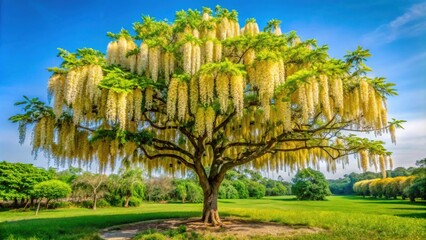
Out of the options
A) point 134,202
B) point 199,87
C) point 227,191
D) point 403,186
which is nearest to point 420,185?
point 403,186

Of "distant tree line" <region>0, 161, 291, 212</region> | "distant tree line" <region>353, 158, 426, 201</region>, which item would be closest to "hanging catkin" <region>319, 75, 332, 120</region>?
"distant tree line" <region>0, 161, 291, 212</region>

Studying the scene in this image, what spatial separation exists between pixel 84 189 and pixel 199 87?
36.8m

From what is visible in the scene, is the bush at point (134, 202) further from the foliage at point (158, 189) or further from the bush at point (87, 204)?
the foliage at point (158, 189)

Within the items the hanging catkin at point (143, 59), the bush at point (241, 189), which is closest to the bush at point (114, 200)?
the bush at point (241, 189)

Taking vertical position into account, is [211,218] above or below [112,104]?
below

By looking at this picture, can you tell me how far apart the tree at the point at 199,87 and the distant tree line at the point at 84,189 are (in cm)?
2342

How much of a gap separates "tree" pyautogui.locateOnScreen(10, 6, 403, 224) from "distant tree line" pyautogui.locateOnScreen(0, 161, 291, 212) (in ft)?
76.9

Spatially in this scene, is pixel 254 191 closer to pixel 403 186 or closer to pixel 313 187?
pixel 313 187

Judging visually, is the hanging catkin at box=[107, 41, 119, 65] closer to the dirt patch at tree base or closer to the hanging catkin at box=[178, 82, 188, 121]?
the hanging catkin at box=[178, 82, 188, 121]

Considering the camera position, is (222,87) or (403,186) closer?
(222,87)

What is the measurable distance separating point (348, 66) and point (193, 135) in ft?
21.1

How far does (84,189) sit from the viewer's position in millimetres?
40906

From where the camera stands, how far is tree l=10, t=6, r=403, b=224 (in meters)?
9.51

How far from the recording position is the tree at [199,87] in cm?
951
